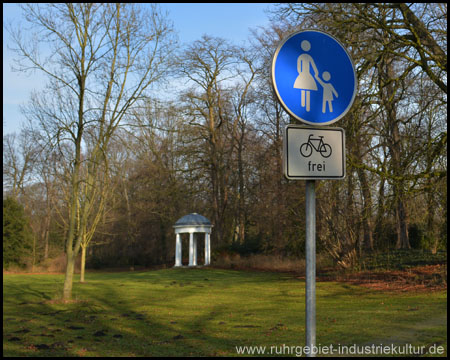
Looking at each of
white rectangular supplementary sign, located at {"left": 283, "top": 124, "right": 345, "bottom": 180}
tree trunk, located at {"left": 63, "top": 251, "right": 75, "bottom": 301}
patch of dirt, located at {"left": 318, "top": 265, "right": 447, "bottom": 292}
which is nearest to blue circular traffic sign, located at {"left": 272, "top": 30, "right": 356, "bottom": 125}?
white rectangular supplementary sign, located at {"left": 283, "top": 124, "right": 345, "bottom": 180}

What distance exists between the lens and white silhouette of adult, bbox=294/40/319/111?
3.19 m

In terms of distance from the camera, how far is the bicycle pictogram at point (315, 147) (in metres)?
3.07

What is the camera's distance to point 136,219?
4494 centimetres

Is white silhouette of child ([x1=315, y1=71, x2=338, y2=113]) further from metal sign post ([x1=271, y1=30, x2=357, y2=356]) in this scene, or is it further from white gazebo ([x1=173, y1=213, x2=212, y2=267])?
white gazebo ([x1=173, y1=213, x2=212, y2=267])

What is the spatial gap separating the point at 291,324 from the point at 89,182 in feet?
25.8

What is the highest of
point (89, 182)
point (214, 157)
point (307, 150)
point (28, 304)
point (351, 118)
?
point (214, 157)

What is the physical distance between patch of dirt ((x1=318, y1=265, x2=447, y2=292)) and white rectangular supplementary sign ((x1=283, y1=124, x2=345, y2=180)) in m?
14.9

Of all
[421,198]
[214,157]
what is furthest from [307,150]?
[214,157]

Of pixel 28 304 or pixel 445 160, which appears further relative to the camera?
pixel 28 304

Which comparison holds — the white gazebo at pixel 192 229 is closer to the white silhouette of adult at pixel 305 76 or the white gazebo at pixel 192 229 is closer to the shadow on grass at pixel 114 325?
the shadow on grass at pixel 114 325

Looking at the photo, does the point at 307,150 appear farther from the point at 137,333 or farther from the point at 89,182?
the point at 89,182

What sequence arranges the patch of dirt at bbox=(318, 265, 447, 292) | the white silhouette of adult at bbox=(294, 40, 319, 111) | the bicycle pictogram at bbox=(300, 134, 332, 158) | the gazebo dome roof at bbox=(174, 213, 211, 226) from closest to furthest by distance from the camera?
the bicycle pictogram at bbox=(300, 134, 332, 158), the white silhouette of adult at bbox=(294, 40, 319, 111), the patch of dirt at bbox=(318, 265, 447, 292), the gazebo dome roof at bbox=(174, 213, 211, 226)

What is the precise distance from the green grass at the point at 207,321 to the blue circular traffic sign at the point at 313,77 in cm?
544

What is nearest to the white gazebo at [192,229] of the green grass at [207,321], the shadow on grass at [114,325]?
the shadow on grass at [114,325]
